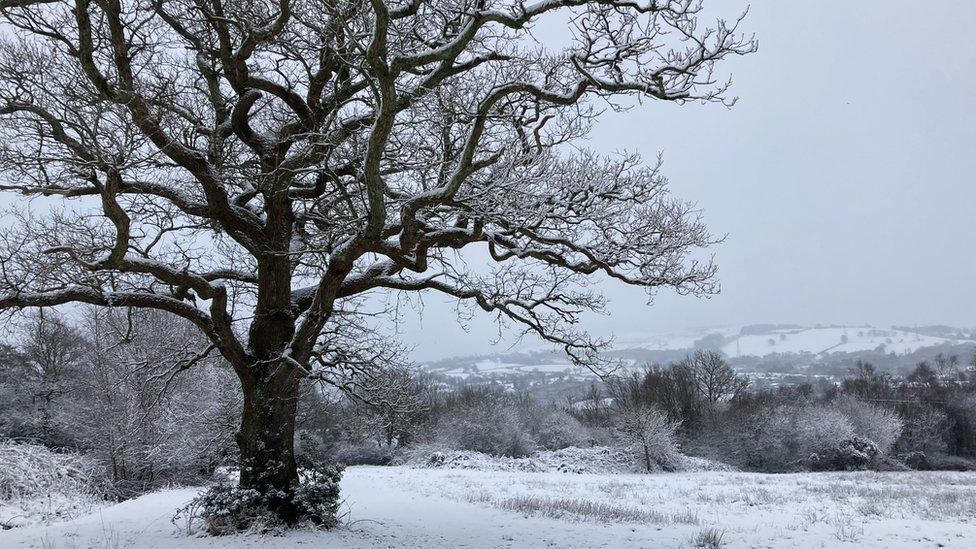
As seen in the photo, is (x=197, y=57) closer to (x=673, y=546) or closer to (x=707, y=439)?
(x=673, y=546)

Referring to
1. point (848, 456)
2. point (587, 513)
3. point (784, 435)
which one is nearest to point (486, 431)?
point (784, 435)

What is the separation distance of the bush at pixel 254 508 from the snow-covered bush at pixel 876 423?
40784 millimetres

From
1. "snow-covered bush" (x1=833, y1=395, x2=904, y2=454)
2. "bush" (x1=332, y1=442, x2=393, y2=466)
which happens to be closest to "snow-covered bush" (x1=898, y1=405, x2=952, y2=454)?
"snow-covered bush" (x1=833, y1=395, x2=904, y2=454)

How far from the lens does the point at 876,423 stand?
39.6 m

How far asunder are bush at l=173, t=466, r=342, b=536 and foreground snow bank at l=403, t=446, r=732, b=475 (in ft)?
79.5

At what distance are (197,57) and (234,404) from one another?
13.0 m

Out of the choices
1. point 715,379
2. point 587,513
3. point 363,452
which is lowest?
point 363,452

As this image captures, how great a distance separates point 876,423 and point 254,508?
4455 centimetres

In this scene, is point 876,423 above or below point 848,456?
above

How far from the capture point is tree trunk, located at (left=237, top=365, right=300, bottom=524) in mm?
8305

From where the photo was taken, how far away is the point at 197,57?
26.2ft

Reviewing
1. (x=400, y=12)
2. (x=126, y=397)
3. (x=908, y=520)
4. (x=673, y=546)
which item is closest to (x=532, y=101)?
(x=400, y=12)

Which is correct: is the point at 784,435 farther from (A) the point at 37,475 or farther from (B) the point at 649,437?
(A) the point at 37,475

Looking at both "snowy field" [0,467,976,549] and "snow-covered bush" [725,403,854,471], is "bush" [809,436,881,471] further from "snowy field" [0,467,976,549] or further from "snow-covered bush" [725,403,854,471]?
"snowy field" [0,467,976,549]
